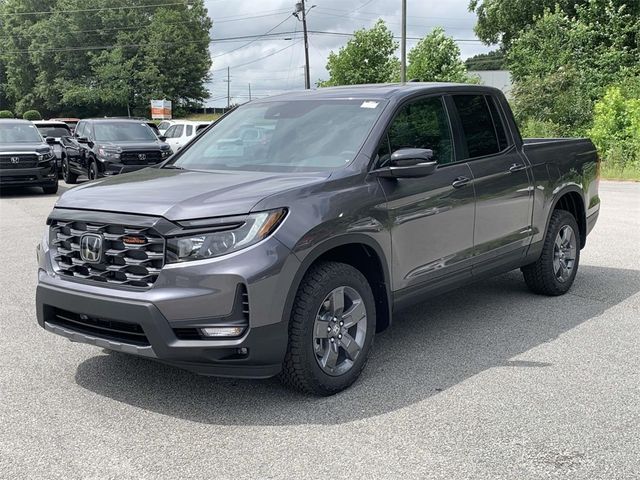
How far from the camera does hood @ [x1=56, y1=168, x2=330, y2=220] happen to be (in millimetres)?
3914

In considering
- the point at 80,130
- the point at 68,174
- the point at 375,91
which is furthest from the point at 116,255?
the point at 68,174

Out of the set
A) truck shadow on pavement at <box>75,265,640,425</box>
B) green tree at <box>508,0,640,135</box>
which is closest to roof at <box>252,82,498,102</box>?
truck shadow on pavement at <box>75,265,640,425</box>

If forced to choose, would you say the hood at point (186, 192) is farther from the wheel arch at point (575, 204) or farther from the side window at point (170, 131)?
the side window at point (170, 131)

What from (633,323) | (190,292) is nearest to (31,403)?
(190,292)

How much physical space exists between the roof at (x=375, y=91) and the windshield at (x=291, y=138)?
9cm

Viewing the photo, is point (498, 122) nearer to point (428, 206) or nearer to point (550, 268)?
point (550, 268)

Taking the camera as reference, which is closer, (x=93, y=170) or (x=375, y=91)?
(x=375, y=91)

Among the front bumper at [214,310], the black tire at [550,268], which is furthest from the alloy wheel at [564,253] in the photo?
the front bumper at [214,310]

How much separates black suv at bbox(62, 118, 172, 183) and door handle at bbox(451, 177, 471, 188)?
1298cm

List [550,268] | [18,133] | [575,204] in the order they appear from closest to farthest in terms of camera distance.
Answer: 1. [550,268]
2. [575,204]
3. [18,133]

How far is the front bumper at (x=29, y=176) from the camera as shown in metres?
16.7

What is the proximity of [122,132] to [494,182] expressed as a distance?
48.5 feet

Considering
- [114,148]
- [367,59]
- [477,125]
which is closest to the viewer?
[477,125]

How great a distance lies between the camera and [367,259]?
4656 millimetres
